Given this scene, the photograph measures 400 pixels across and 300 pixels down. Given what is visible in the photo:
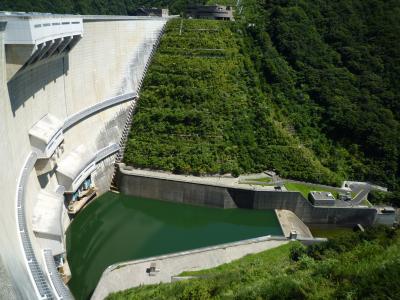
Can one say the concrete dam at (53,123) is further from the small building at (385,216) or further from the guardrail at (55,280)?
the small building at (385,216)

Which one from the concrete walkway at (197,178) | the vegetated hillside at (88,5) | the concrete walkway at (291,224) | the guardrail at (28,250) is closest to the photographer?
the guardrail at (28,250)

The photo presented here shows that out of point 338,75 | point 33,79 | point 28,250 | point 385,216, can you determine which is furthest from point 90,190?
point 338,75

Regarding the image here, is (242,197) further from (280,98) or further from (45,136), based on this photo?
(45,136)

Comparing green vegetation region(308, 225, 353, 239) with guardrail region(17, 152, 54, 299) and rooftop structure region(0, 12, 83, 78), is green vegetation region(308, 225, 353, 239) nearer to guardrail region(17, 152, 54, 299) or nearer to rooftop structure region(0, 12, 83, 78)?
guardrail region(17, 152, 54, 299)

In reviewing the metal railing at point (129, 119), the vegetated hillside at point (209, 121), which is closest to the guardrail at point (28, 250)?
the metal railing at point (129, 119)

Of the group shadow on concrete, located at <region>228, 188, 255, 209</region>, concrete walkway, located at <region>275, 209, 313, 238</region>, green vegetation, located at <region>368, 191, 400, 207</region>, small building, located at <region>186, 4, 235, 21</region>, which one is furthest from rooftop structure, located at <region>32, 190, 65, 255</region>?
small building, located at <region>186, 4, 235, 21</region>

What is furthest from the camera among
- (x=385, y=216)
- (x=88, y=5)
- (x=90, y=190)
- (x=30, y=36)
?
(x=88, y=5)

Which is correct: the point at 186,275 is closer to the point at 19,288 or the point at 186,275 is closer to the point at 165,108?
the point at 19,288
